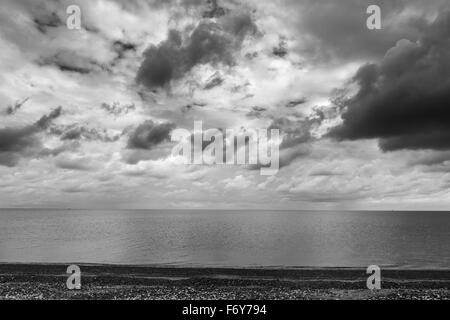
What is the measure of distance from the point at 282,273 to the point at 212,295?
15877 mm

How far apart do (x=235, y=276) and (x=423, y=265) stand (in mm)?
29816

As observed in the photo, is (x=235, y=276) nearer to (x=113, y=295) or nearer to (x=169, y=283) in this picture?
(x=169, y=283)

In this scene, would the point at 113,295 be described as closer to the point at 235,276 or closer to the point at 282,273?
the point at 235,276

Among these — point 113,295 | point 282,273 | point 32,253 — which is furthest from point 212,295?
point 32,253

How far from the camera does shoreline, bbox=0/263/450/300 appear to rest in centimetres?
2497

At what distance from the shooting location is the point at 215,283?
1277 inches

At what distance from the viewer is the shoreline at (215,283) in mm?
24969

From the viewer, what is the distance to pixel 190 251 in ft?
199
